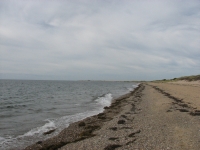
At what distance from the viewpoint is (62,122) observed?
14.9 metres

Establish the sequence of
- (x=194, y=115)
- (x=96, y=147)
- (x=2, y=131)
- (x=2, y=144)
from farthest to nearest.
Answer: (x=194, y=115), (x=2, y=131), (x=2, y=144), (x=96, y=147)

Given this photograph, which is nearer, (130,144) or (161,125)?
(130,144)

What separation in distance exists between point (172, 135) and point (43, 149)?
248 inches

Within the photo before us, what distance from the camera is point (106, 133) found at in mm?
10289

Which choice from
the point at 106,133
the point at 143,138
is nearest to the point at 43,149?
the point at 106,133

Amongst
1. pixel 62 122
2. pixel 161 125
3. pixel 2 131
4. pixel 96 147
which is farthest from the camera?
pixel 62 122

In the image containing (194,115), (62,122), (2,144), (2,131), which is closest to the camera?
(2,144)

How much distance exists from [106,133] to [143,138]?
7.32 feet

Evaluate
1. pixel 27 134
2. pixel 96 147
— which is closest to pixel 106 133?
pixel 96 147

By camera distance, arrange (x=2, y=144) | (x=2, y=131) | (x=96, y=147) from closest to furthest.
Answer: (x=96, y=147), (x=2, y=144), (x=2, y=131)

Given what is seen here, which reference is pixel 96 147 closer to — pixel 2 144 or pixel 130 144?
pixel 130 144

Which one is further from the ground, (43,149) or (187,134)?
(187,134)

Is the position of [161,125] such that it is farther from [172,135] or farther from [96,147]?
[96,147]

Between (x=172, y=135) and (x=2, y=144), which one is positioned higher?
(x=172, y=135)
